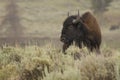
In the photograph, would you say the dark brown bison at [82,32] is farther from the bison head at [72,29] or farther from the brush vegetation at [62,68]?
the brush vegetation at [62,68]

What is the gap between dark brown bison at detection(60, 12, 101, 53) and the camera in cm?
1467

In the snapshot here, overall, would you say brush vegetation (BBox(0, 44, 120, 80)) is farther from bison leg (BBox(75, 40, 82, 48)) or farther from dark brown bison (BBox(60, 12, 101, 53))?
dark brown bison (BBox(60, 12, 101, 53))

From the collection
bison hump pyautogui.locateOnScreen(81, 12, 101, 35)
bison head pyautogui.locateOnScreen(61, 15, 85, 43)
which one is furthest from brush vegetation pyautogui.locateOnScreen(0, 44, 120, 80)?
bison hump pyautogui.locateOnScreen(81, 12, 101, 35)

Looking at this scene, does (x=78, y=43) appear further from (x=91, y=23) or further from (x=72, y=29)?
(x=91, y=23)

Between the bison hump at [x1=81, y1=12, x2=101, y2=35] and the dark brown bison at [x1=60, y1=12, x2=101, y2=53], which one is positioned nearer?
the dark brown bison at [x1=60, y1=12, x2=101, y2=53]

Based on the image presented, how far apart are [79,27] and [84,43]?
711mm

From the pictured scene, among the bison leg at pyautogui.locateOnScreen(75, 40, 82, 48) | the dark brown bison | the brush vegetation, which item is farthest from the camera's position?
Answer: the dark brown bison

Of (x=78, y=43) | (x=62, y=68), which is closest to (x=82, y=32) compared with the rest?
(x=78, y=43)

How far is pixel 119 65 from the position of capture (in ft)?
25.7

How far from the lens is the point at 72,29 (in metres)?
15.0

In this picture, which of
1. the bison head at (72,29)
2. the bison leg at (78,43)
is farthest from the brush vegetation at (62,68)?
the bison head at (72,29)

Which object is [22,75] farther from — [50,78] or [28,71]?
[50,78]

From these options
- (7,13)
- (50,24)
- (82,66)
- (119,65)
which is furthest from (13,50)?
(7,13)

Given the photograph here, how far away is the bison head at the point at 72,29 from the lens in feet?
48.2
